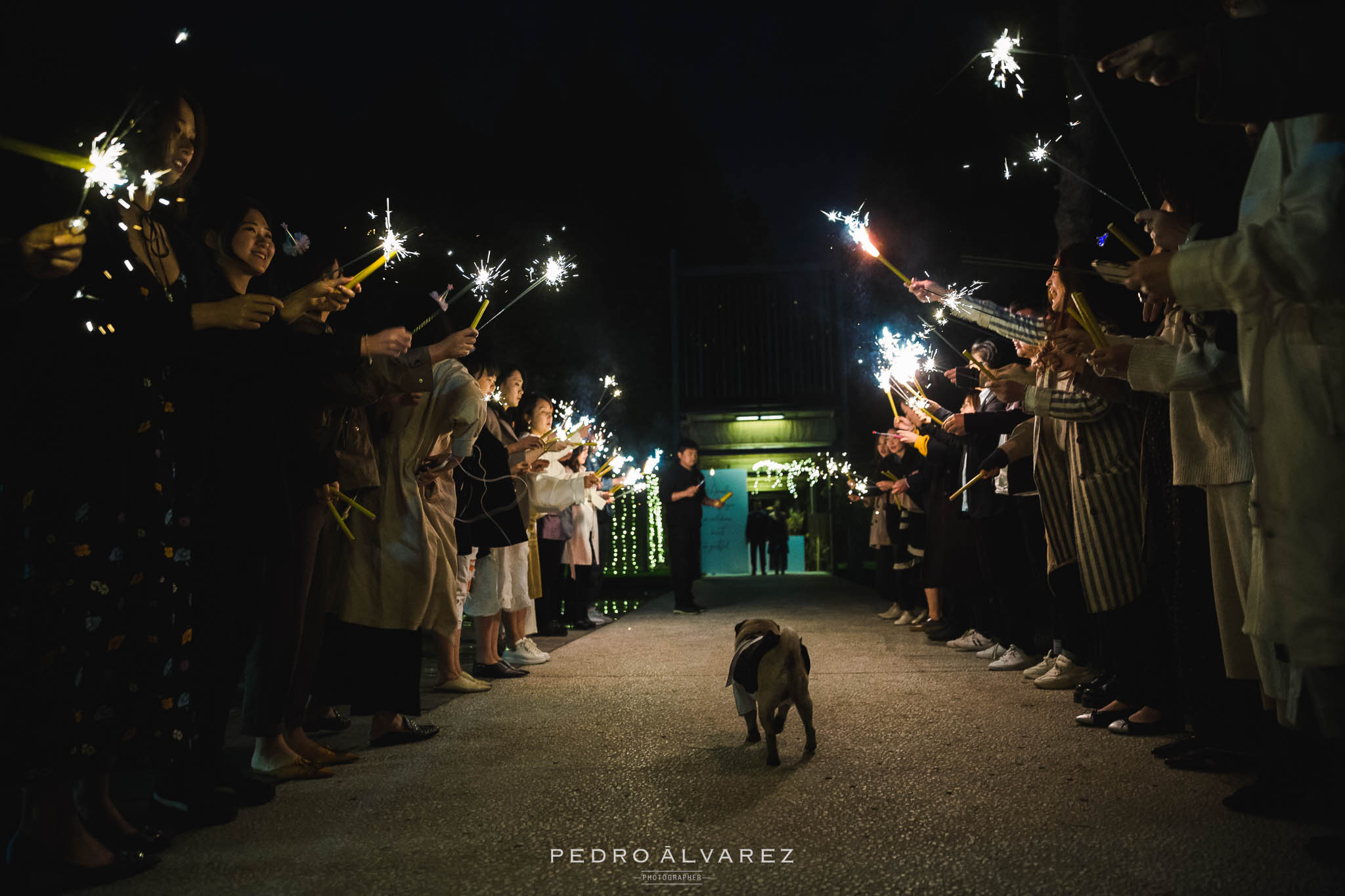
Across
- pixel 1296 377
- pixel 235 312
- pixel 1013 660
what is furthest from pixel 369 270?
pixel 1013 660

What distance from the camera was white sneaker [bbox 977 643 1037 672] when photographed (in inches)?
207

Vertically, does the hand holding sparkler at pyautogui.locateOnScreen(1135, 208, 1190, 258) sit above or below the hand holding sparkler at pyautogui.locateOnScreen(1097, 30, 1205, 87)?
below

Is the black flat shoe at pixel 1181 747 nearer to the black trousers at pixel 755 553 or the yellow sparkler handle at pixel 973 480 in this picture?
the yellow sparkler handle at pixel 973 480

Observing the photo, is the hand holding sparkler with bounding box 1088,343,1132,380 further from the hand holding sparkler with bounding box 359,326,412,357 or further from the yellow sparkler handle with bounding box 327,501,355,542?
the yellow sparkler handle with bounding box 327,501,355,542

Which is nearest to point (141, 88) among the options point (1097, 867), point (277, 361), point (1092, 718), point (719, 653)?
point (277, 361)

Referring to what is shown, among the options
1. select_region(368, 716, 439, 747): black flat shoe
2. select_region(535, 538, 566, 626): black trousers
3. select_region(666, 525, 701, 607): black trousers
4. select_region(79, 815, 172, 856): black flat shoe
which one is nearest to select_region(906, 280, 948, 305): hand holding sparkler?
select_region(368, 716, 439, 747): black flat shoe

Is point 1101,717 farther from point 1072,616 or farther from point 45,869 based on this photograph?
point 45,869

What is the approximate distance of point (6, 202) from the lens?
6.68 feet

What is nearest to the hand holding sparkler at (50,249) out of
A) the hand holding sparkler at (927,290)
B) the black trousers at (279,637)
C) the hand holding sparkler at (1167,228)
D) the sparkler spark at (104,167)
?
the sparkler spark at (104,167)

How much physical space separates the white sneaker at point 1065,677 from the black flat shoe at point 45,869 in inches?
169

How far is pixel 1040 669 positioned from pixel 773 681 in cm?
257

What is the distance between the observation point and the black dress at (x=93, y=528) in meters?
1.96

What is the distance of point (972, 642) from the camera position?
6293 millimetres

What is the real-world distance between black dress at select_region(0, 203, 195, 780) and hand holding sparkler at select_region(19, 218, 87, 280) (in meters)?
0.18
